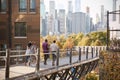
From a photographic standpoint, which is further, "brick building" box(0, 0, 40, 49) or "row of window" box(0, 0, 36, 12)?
"row of window" box(0, 0, 36, 12)

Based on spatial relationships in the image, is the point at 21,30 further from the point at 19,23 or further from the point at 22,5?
the point at 22,5

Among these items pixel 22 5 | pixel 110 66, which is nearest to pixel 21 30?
pixel 22 5

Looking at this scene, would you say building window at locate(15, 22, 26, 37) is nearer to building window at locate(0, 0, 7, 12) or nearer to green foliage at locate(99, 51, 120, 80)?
building window at locate(0, 0, 7, 12)

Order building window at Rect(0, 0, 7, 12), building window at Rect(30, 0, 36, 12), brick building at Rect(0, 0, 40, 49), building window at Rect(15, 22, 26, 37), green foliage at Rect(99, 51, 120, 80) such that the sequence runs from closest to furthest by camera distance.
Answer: green foliage at Rect(99, 51, 120, 80)
brick building at Rect(0, 0, 40, 49)
building window at Rect(0, 0, 7, 12)
building window at Rect(15, 22, 26, 37)
building window at Rect(30, 0, 36, 12)

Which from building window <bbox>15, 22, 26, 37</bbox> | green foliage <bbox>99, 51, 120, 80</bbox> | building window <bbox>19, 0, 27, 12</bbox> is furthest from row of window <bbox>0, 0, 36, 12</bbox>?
green foliage <bbox>99, 51, 120, 80</bbox>

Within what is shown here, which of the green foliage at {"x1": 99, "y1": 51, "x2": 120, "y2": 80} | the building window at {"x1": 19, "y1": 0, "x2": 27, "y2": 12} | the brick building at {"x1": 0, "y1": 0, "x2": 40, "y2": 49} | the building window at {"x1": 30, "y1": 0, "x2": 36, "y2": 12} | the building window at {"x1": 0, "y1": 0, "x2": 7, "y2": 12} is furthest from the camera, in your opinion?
the building window at {"x1": 19, "y1": 0, "x2": 27, "y2": 12}

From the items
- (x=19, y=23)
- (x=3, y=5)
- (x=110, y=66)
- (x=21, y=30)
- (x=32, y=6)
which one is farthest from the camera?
(x=32, y=6)

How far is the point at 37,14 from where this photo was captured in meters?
51.7

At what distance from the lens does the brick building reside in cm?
5156

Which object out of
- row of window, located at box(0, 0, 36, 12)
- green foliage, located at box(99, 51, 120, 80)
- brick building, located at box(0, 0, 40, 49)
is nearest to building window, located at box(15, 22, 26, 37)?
brick building, located at box(0, 0, 40, 49)

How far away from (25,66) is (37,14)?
31155 millimetres

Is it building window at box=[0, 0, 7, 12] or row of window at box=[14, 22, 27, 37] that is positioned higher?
building window at box=[0, 0, 7, 12]

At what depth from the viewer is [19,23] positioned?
2063 inches

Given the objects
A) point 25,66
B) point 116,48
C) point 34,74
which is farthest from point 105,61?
point 25,66
